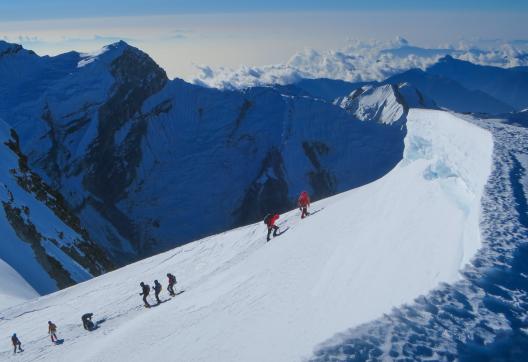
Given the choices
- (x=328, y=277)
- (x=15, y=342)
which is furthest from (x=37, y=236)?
(x=328, y=277)

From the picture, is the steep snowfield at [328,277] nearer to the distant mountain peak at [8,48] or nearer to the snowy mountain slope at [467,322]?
the snowy mountain slope at [467,322]

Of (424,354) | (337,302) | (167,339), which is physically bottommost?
(167,339)

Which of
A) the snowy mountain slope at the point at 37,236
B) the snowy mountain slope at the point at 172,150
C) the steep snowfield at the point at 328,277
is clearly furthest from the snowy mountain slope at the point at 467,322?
the snowy mountain slope at the point at 172,150

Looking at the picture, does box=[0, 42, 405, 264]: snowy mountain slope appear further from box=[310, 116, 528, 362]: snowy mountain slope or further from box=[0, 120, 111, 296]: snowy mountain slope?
box=[310, 116, 528, 362]: snowy mountain slope

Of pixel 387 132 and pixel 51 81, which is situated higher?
pixel 51 81

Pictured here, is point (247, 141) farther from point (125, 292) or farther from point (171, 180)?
point (125, 292)

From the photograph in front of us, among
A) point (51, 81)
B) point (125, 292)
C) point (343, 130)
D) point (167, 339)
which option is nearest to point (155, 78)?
point (51, 81)

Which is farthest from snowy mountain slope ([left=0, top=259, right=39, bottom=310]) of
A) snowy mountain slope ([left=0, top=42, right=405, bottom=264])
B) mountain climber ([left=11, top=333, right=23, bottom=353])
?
snowy mountain slope ([left=0, top=42, right=405, bottom=264])
